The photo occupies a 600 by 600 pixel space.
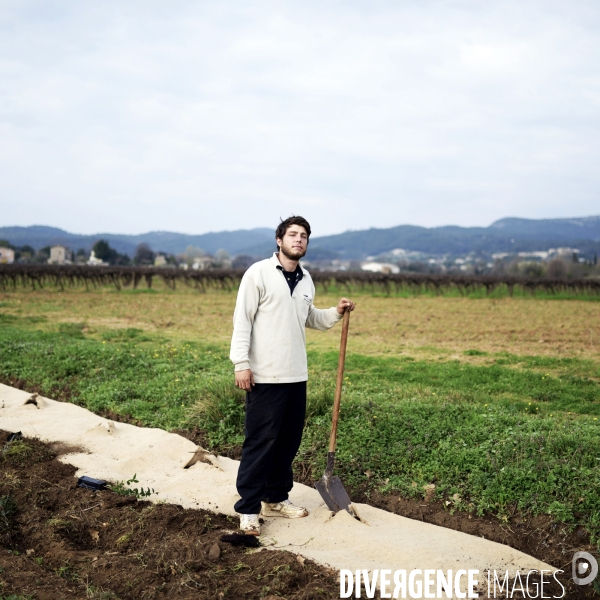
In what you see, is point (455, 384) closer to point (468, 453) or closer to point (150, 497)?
point (468, 453)

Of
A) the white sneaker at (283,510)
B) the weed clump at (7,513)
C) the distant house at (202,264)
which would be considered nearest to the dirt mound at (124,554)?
the weed clump at (7,513)

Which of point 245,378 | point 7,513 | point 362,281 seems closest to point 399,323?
point 245,378

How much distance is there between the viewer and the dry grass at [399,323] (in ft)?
43.7

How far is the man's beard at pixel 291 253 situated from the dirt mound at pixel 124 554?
1.92 metres

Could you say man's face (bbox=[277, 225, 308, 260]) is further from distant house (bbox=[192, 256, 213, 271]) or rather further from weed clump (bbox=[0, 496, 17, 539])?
distant house (bbox=[192, 256, 213, 271])

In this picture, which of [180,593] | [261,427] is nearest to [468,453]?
[261,427]

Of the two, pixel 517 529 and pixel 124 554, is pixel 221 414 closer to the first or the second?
pixel 124 554

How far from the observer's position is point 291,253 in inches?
163

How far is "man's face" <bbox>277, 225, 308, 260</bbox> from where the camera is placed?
4.14 metres

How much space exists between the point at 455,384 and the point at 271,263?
519 centimetres

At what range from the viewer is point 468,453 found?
524 cm

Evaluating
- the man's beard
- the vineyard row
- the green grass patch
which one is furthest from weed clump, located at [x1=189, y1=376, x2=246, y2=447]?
the vineyard row

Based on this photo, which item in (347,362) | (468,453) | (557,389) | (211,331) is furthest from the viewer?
(211,331)

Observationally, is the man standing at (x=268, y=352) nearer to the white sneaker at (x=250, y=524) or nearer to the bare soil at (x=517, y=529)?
A: the white sneaker at (x=250, y=524)
